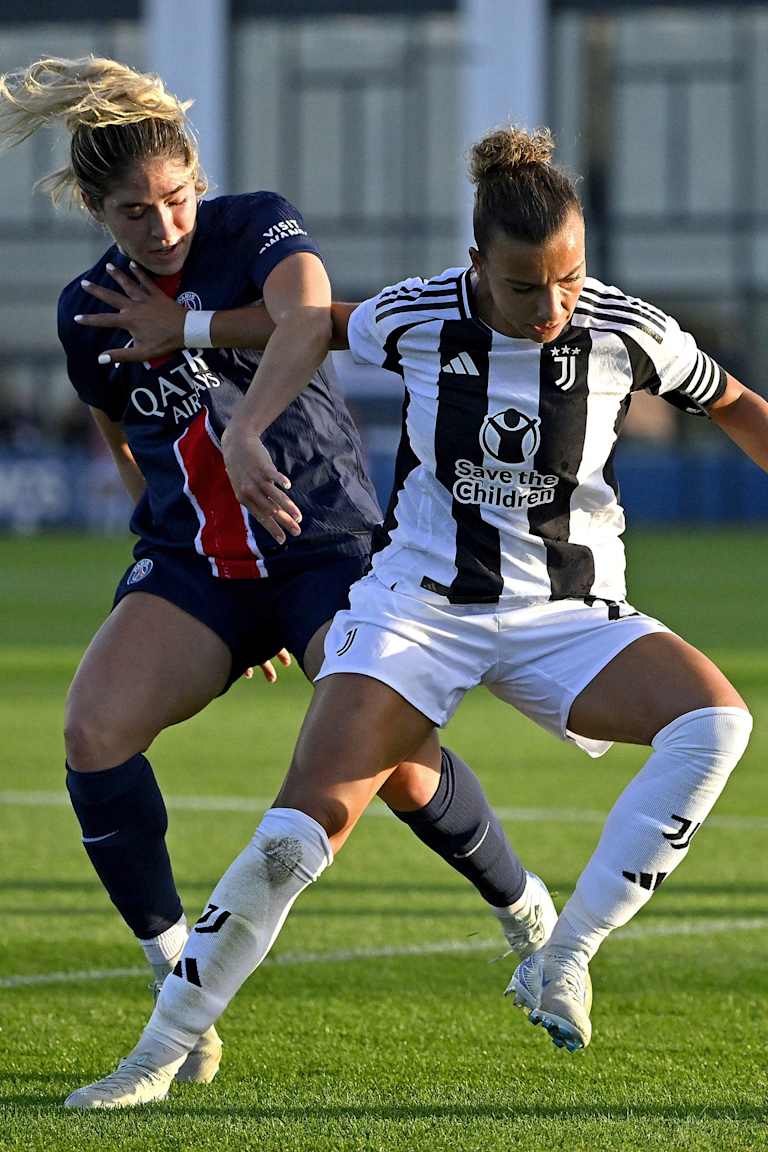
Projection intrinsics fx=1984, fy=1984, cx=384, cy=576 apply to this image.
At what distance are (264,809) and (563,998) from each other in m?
3.99

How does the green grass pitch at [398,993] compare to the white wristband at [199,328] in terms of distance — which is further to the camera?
the white wristband at [199,328]

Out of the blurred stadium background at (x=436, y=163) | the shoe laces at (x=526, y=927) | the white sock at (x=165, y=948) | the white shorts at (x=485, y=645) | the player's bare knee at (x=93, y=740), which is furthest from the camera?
the blurred stadium background at (x=436, y=163)

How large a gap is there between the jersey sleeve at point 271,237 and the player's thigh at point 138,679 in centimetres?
78

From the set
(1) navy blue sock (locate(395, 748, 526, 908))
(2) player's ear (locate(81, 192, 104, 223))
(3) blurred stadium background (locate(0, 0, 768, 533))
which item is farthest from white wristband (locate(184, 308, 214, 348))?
(3) blurred stadium background (locate(0, 0, 768, 533))

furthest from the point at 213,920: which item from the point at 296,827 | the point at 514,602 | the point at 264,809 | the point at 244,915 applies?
the point at 264,809

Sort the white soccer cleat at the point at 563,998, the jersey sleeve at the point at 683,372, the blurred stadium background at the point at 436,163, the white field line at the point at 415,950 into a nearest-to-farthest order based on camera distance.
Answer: the white soccer cleat at the point at 563,998 → the jersey sleeve at the point at 683,372 → the white field line at the point at 415,950 → the blurred stadium background at the point at 436,163

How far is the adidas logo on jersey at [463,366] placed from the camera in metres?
4.07

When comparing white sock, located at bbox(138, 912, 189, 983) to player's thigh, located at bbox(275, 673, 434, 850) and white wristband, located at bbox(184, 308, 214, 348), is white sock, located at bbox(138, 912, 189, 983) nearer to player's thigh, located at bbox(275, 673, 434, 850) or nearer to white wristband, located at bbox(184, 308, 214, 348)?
player's thigh, located at bbox(275, 673, 434, 850)

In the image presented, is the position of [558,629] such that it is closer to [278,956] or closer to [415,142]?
[278,956]

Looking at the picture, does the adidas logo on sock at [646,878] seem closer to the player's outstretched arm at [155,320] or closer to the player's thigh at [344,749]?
the player's thigh at [344,749]

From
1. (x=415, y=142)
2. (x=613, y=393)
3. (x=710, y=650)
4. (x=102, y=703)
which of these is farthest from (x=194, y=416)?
(x=415, y=142)

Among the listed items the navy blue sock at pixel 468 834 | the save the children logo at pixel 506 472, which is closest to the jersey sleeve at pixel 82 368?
the save the children logo at pixel 506 472

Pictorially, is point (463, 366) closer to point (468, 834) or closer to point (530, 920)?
point (468, 834)

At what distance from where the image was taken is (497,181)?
394 cm
